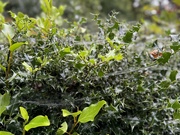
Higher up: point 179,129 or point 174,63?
point 174,63

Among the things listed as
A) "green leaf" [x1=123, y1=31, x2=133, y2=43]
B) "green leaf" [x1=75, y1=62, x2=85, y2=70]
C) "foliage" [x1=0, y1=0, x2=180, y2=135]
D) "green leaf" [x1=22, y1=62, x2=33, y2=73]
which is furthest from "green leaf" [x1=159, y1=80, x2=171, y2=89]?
"green leaf" [x1=22, y1=62, x2=33, y2=73]

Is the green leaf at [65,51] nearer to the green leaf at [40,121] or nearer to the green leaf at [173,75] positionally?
the green leaf at [40,121]

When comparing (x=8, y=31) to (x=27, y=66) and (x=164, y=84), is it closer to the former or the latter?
(x=27, y=66)

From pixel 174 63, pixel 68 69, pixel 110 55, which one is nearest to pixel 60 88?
pixel 68 69

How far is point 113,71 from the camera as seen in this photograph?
1.01 metres

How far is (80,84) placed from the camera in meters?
0.95

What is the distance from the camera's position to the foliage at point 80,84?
864mm

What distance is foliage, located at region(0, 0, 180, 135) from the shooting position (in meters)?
0.86

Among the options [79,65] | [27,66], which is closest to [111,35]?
[79,65]

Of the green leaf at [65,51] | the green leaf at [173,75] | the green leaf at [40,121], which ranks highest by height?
the green leaf at [65,51]

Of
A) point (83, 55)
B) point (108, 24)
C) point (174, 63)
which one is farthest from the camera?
point (174, 63)

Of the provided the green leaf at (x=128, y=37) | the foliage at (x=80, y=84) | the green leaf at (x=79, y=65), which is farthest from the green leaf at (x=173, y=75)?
the green leaf at (x=79, y=65)

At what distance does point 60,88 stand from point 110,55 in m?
0.19

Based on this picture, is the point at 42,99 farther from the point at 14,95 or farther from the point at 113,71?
the point at 113,71
